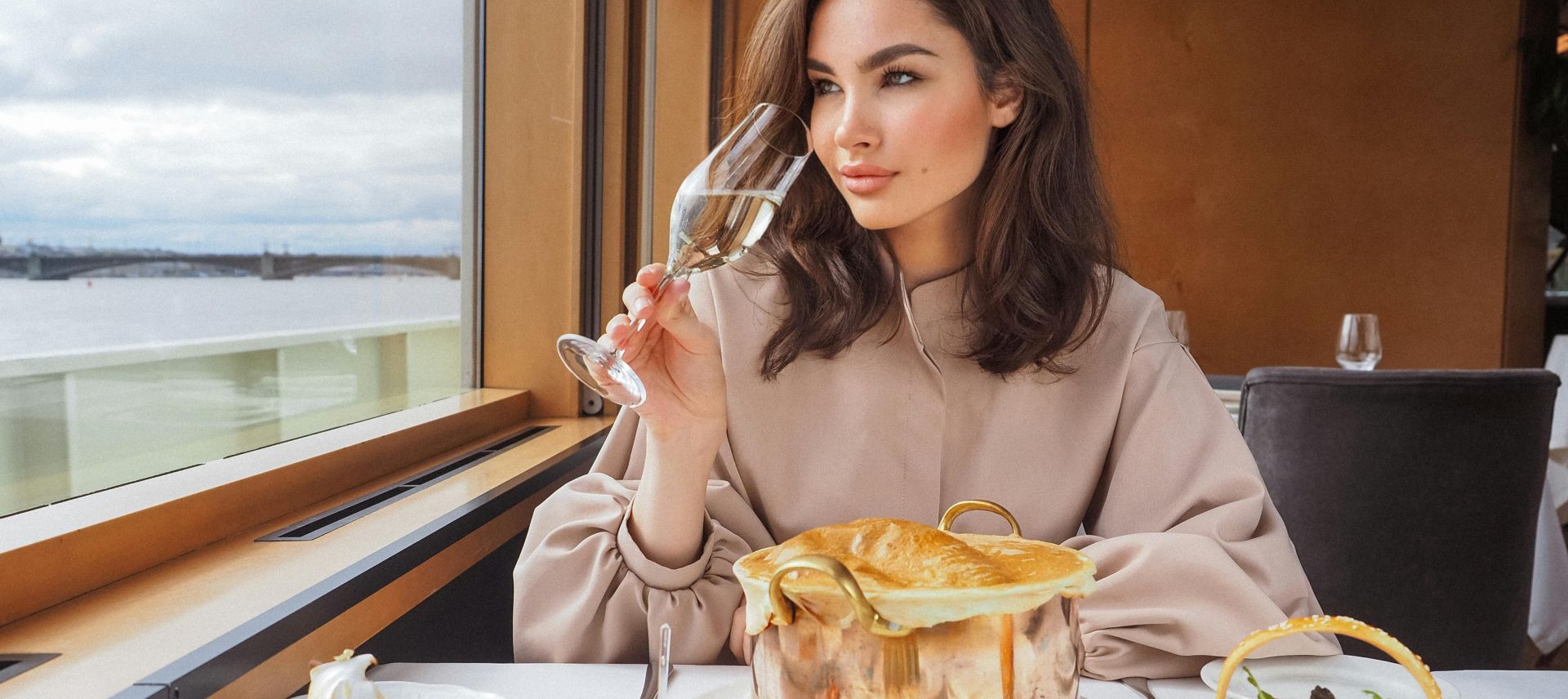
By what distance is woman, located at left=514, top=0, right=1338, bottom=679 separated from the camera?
1167 mm

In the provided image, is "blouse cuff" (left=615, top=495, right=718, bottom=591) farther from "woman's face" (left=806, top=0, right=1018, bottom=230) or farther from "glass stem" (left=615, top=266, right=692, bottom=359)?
"woman's face" (left=806, top=0, right=1018, bottom=230)

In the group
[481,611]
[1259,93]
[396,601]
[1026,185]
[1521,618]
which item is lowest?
[1521,618]

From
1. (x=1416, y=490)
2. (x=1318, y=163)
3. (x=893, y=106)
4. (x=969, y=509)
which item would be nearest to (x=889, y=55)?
(x=893, y=106)

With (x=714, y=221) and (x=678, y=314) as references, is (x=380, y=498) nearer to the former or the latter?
(x=678, y=314)

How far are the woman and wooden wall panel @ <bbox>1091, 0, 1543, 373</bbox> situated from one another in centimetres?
385

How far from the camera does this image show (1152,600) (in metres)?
1.06

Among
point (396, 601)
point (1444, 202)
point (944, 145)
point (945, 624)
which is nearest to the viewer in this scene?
point (945, 624)

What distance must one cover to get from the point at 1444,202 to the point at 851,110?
16.3 feet

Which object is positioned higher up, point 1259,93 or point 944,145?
point 1259,93

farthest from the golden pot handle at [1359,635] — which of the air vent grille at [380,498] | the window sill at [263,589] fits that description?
the air vent grille at [380,498]

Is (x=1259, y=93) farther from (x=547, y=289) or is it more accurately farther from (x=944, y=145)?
(x=944, y=145)

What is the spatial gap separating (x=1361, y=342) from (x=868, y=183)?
2.38 metres

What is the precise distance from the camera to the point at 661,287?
40.0 inches

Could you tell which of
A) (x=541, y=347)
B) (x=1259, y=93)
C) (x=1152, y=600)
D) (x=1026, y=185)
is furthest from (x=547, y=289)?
(x=1259, y=93)
